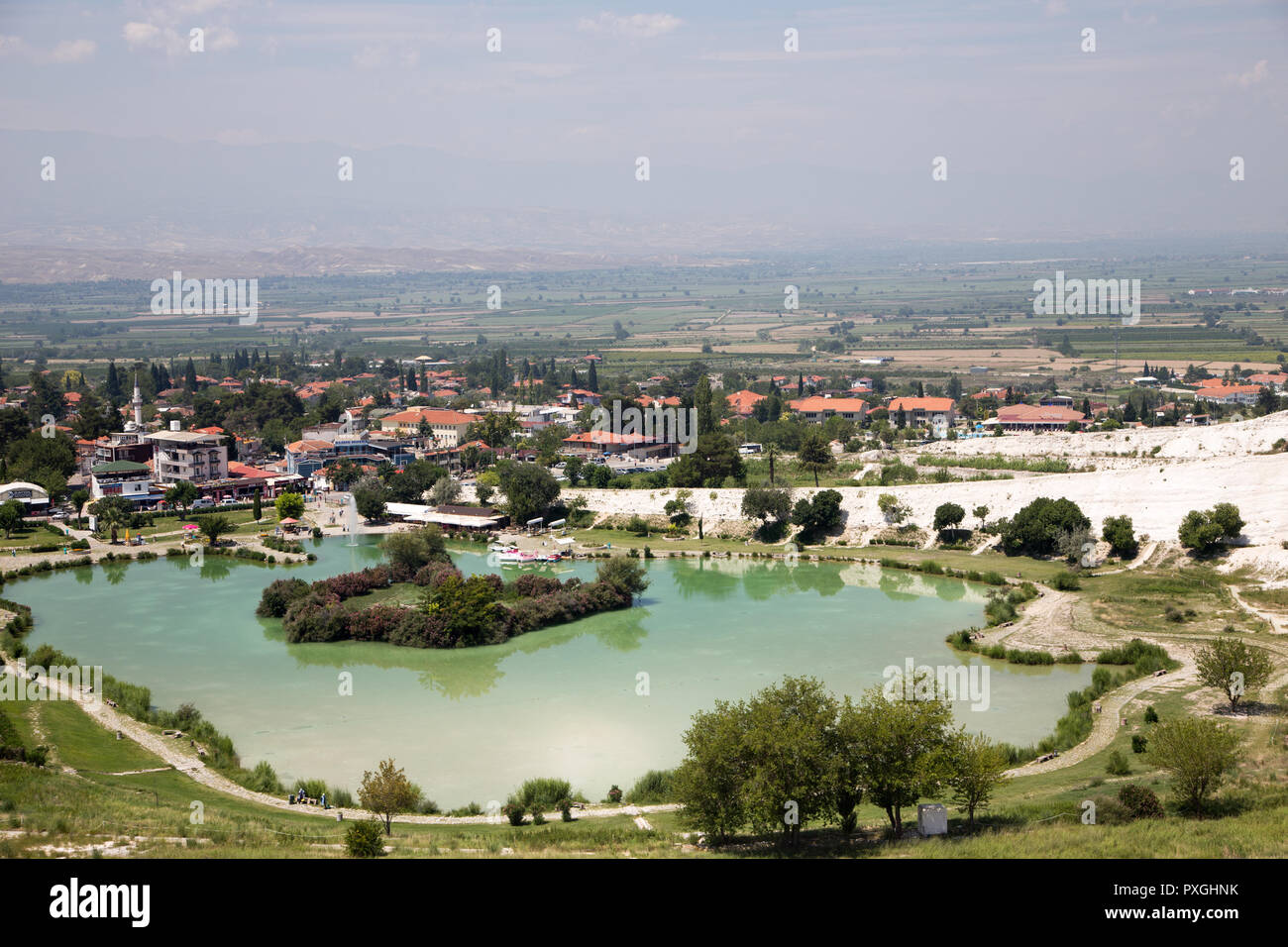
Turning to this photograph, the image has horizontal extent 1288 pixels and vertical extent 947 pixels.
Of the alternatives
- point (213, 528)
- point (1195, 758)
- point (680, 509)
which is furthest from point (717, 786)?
point (213, 528)

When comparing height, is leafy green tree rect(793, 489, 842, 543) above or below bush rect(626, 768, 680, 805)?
above

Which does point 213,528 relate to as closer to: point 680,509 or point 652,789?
point 680,509

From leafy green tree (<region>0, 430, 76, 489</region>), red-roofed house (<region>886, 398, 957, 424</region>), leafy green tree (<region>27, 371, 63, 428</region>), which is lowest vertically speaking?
leafy green tree (<region>0, 430, 76, 489</region>)

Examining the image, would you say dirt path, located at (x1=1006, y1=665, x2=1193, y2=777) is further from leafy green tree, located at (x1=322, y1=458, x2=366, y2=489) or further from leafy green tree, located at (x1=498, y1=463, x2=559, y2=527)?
leafy green tree, located at (x1=322, y1=458, x2=366, y2=489)

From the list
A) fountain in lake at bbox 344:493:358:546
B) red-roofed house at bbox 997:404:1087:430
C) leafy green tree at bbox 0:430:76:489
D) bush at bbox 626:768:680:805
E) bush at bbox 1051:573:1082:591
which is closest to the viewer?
bush at bbox 626:768:680:805

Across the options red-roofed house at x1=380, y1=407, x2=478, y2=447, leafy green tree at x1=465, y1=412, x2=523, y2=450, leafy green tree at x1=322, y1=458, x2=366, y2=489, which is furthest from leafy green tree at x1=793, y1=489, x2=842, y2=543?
red-roofed house at x1=380, y1=407, x2=478, y2=447
